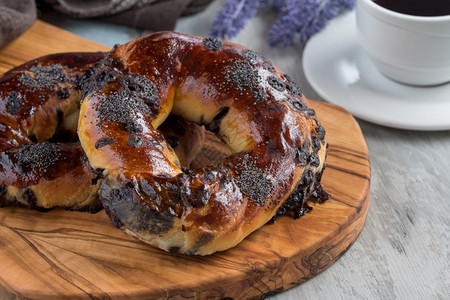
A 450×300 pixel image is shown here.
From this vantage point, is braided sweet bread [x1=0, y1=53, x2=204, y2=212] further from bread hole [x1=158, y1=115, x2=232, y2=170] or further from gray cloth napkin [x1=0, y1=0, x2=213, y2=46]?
gray cloth napkin [x1=0, y1=0, x2=213, y2=46]

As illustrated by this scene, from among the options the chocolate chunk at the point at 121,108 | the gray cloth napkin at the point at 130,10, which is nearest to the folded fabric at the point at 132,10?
the gray cloth napkin at the point at 130,10

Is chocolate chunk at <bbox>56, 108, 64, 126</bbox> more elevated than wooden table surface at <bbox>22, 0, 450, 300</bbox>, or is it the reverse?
chocolate chunk at <bbox>56, 108, 64, 126</bbox>

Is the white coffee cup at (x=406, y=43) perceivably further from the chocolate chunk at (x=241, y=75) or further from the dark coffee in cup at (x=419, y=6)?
the chocolate chunk at (x=241, y=75)

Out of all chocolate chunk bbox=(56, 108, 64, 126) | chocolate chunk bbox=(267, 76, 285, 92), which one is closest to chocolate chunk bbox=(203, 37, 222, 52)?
chocolate chunk bbox=(267, 76, 285, 92)

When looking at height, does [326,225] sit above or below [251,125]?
below

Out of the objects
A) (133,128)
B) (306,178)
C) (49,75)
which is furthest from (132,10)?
(306,178)

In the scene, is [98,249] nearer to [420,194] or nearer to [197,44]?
[197,44]

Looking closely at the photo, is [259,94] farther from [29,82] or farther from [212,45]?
[29,82]

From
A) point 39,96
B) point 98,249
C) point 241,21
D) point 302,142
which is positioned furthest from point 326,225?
point 241,21
